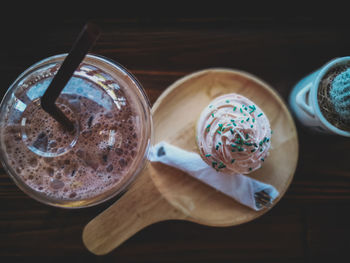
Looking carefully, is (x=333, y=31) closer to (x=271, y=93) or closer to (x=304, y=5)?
(x=304, y=5)

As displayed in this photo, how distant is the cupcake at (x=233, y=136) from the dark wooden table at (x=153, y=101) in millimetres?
254

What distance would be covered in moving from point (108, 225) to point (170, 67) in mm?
588

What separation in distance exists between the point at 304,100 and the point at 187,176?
0.47 m

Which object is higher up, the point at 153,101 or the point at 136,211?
the point at 153,101

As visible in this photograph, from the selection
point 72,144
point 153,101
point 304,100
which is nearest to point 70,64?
point 72,144

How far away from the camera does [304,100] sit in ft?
3.09

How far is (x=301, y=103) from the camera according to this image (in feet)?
3.05

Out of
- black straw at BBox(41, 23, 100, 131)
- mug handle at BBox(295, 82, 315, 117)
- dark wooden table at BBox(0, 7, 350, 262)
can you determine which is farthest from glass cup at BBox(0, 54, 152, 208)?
mug handle at BBox(295, 82, 315, 117)

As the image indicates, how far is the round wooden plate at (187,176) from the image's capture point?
91 centimetres

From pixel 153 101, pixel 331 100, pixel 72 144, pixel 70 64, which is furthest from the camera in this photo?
pixel 153 101

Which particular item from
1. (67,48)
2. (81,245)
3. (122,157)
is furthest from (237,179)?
(67,48)

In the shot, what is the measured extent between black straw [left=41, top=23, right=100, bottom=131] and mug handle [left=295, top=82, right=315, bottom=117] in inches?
27.1

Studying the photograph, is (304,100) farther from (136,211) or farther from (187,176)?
(136,211)

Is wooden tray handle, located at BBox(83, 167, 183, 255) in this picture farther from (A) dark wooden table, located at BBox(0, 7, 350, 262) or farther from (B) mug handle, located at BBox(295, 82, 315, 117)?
(B) mug handle, located at BBox(295, 82, 315, 117)
